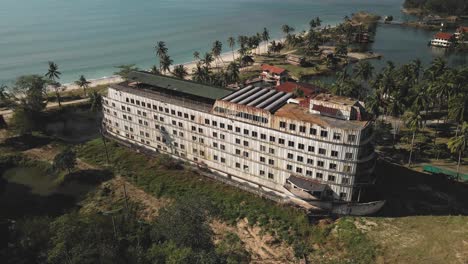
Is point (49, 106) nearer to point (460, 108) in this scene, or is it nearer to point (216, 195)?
point (216, 195)

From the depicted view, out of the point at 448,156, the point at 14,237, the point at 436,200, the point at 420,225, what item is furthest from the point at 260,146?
the point at 448,156

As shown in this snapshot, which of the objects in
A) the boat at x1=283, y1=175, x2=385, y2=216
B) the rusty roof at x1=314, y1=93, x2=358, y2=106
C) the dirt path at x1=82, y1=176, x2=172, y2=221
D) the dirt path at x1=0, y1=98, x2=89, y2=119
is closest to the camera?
the boat at x1=283, y1=175, x2=385, y2=216

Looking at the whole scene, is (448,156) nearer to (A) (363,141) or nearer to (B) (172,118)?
(A) (363,141)

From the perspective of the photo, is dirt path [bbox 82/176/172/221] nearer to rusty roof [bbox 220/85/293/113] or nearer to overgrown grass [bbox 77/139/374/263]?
overgrown grass [bbox 77/139/374/263]

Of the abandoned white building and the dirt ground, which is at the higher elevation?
the abandoned white building

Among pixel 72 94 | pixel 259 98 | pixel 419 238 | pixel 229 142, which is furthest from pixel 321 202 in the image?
pixel 72 94

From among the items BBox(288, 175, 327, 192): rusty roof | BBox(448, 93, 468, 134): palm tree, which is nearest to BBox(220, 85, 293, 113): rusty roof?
BBox(288, 175, 327, 192): rusty roof

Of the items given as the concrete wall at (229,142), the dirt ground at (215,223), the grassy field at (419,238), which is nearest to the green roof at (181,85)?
the concrete wall at (229,142)
